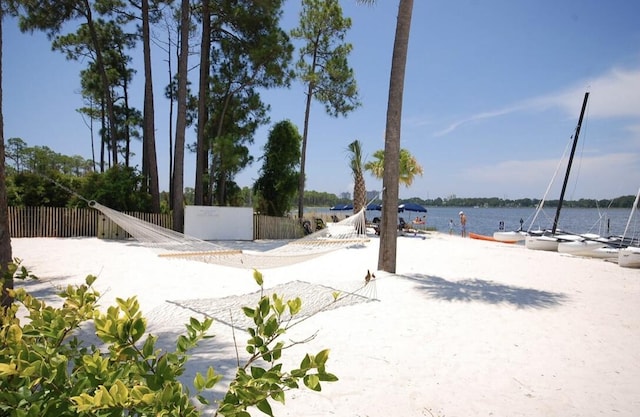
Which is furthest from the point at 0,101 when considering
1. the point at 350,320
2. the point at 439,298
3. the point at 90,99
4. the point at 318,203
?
the point at 318,203

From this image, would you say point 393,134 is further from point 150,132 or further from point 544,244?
point 150,132

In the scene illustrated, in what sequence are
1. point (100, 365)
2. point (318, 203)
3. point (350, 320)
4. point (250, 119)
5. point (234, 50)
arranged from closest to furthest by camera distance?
point (100, 365) → point (350, 320) → point (234, 50) → point (250, 119) → point (318, 203)

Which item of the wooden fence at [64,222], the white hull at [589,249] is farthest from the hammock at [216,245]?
the white hull at [589,249]

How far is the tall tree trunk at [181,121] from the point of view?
A: 10484 mm

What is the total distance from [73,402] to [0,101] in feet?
9.53

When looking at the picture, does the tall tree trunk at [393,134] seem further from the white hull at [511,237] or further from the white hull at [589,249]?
the white hull at [511,237]

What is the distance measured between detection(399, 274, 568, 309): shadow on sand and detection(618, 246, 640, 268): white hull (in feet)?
15.0

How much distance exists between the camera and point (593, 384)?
231 centimetres

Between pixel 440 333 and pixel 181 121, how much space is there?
31.6 ft

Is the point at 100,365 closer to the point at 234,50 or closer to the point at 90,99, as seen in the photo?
the point at 234,50

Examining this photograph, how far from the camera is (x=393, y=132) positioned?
18.7 ft

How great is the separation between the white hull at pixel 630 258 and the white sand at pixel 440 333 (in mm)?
1830

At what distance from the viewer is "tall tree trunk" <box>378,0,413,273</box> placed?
564cm

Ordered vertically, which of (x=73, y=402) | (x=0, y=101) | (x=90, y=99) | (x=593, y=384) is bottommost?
(x=593, y=384)
